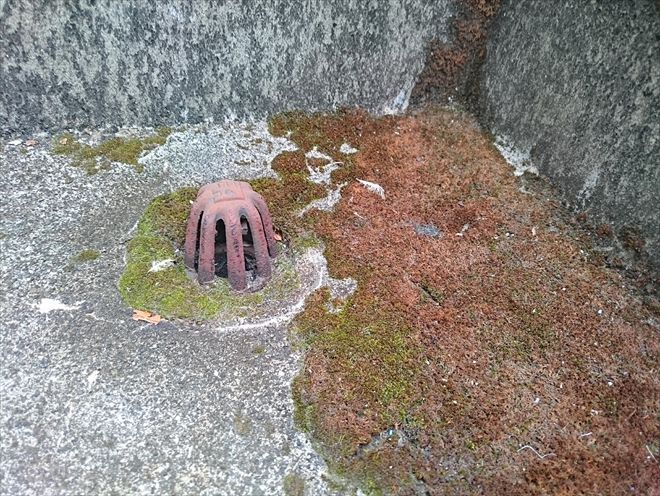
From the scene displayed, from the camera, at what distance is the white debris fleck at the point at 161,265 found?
8.67 ft

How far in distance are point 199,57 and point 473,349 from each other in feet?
7.69

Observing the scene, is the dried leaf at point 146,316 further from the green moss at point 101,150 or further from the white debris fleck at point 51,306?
the green moss at point 101,150

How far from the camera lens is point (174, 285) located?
2576 mm

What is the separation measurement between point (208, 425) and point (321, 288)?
0.84m

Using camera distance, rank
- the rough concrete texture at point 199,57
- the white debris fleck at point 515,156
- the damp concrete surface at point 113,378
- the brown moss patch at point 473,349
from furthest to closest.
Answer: the white debris fleck at point 515,156 < the rough concrete texture at point 199,57 < the brown moss patch at point 473,349 < the damp concrete surface at point 113,378

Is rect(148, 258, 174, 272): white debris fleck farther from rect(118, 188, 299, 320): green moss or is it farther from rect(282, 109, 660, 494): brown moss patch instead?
rect(282, 109, 660, 494): brown moss patch

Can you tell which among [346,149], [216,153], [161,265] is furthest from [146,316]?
[346,149]

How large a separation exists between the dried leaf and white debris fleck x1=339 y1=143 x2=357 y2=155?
1626 millimetres

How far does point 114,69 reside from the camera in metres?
3.22

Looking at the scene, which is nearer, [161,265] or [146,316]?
[146,316]

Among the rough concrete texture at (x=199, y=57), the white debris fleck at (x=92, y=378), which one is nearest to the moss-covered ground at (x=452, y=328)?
the white debris fleck at (x=92, y=378)

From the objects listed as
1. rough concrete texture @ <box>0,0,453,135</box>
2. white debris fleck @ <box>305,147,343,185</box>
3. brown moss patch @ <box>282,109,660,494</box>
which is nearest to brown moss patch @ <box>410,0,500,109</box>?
rough concrete texture @ <box>0,0,453,135</box>

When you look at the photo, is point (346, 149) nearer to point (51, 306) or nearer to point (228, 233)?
point (228, 233)

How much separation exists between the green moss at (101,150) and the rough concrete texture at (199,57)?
128mm
